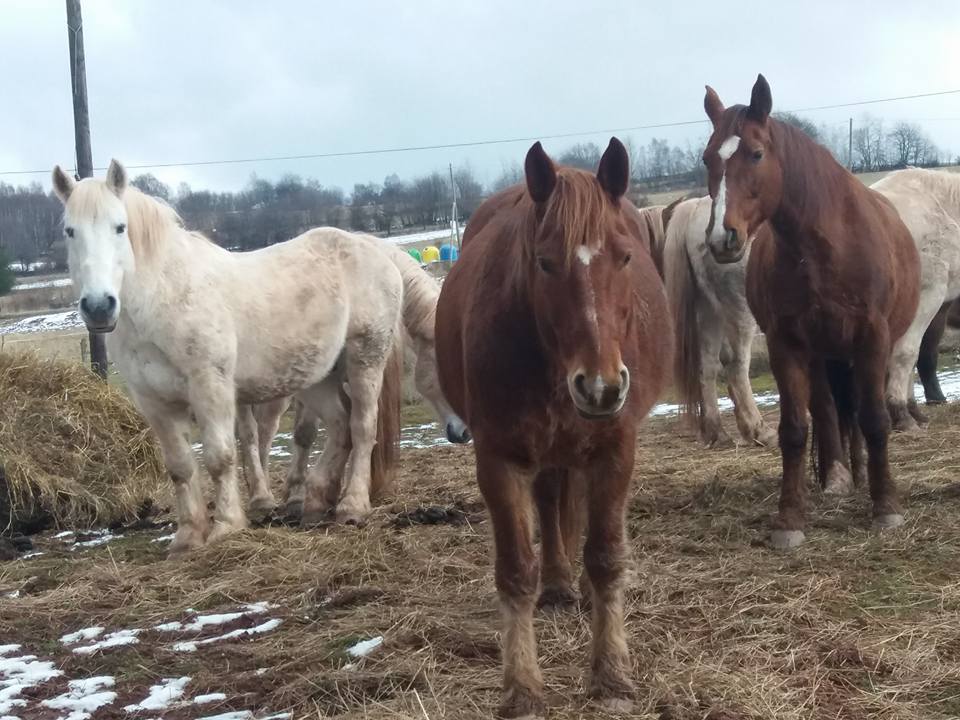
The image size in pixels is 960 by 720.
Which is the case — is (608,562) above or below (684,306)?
below

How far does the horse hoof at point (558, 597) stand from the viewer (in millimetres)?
3898

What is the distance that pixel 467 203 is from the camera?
108 ft

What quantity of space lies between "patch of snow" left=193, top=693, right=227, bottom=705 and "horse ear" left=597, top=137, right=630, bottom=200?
2226 mm

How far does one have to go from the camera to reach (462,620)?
3850 millimetres

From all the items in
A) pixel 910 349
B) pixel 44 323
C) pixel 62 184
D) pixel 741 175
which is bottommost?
pixel 44 323

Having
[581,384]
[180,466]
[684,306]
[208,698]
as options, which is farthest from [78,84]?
[581,384]

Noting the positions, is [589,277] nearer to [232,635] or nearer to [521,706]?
[521,706]

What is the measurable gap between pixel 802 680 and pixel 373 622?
175 centimetres

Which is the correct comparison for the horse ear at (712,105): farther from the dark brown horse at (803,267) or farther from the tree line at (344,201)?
the tree line at (344,201)

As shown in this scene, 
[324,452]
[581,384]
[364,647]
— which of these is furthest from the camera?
[324,452]

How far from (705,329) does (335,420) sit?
3449 millimetres

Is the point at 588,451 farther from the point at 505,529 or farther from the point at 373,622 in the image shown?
the point at 373,622

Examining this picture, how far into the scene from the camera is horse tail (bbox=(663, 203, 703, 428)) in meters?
8.10

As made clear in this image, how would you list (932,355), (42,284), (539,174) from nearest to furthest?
1. (539,174)
2. (932,355)
3. (42,284)
